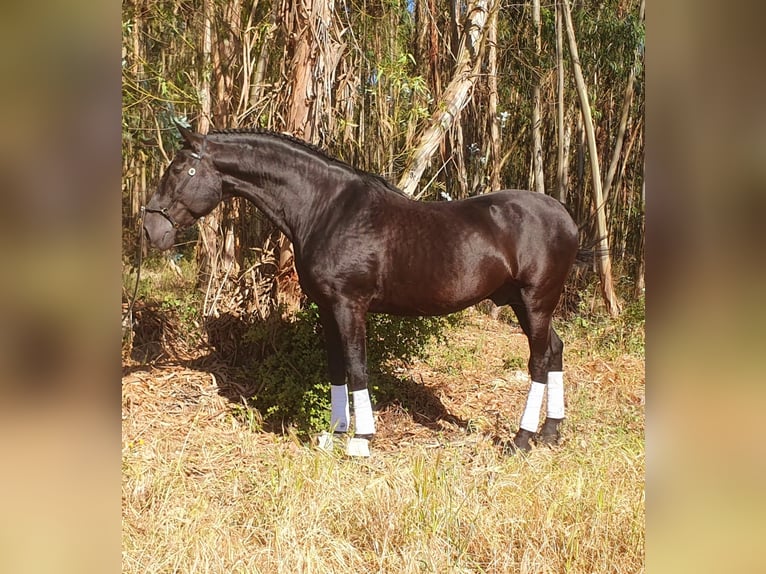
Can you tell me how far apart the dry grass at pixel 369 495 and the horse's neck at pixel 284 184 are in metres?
1.42

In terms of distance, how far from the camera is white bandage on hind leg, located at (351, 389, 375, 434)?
12.3 ft

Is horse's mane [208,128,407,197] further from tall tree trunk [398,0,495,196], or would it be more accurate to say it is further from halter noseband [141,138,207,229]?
tall tree trunk [398,0,495,196]

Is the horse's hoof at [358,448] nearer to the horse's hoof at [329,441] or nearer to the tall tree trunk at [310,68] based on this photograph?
the horse's hoof at [329,441]

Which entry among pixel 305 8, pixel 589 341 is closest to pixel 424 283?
pixel 305 8

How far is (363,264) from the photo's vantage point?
12.2ft

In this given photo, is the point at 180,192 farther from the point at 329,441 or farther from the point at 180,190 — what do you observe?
the point at 329,441

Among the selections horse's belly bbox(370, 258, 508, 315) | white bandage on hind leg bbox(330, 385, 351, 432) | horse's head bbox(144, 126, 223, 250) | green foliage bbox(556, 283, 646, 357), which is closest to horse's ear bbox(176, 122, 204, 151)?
horse's head bbox(144, 126, 223, 250)

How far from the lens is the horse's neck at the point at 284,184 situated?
374cm

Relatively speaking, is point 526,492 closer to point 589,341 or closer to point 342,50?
point 342,50

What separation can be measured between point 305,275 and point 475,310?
490 cm

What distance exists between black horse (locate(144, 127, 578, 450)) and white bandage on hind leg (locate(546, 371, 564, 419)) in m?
0.12

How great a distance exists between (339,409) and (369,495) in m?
1.12
